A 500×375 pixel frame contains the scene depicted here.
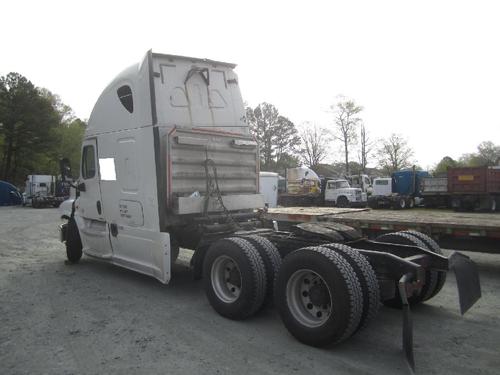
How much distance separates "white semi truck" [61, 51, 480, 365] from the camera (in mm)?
4254

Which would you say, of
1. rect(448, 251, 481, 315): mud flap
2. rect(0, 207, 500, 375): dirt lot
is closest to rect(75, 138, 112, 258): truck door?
rect(0, 207, 500, 375): dirt lot

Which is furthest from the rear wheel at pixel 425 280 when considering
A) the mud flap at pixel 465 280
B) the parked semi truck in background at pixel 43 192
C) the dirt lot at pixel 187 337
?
the parked semi truck in background at pixel 43 192

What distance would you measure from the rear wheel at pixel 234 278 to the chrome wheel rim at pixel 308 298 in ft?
1.79

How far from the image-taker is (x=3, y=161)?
51.8 meters

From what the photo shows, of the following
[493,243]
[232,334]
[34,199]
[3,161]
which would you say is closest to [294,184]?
[34,199]

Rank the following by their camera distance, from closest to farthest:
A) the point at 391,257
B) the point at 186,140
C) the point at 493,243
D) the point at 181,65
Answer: the point at 391,257, the point at 186,140, the point at 181,65, the point at 493,243

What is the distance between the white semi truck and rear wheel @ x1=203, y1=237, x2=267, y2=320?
14 mm

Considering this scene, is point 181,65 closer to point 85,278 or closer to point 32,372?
point 85,278

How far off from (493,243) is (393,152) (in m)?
53.8

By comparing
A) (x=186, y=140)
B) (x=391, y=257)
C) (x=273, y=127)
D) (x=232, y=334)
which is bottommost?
(x=232, y=334)

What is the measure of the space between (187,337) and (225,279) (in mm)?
1048

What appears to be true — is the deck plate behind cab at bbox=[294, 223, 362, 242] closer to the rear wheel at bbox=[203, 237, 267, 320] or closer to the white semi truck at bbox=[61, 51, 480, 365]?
the white semi truck at bbox=[61, 51, 480, 365]

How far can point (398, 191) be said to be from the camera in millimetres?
31141

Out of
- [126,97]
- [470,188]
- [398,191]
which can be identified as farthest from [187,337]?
→ [398,191]
